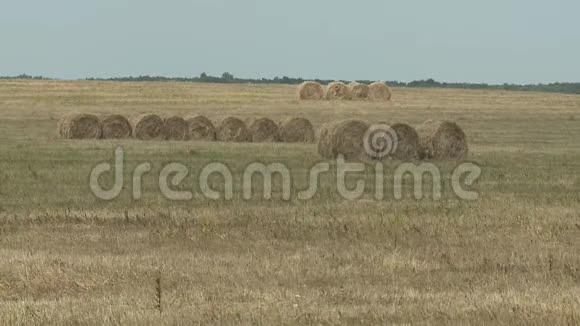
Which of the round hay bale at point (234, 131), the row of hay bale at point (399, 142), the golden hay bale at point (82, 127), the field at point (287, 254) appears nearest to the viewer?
the field at point (287, 254)

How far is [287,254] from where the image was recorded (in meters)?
10.6

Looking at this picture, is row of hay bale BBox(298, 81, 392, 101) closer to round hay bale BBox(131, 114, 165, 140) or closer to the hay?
round hay bale BBox(131, 114, 165, 140)

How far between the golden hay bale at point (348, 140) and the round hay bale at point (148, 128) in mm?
8066

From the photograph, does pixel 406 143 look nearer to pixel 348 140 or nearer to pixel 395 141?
pixel 395 141

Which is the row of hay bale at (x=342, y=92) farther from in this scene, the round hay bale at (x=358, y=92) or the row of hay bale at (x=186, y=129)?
the row of hay bale at (x=186, y=129)

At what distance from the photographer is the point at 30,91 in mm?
59750

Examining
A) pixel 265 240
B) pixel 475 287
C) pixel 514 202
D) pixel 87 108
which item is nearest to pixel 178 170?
pixel 514 202

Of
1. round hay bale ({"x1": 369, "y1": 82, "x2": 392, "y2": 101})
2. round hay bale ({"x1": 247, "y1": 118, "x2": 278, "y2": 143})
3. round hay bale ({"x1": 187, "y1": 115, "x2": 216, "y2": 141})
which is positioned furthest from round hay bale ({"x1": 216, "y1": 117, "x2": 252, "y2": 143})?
round hay bale ({"x1": 369, "y1": 82, "x2": 392, "y2": 101})

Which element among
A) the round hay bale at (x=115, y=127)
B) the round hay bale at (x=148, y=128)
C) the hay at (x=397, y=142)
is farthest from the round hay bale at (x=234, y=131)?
→ the hay at (x=397, y=142)

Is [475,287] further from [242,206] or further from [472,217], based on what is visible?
[242,206]

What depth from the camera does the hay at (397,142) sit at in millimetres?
23891

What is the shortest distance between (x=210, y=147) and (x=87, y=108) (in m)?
23.7

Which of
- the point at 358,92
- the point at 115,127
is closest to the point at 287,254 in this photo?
the point at 115,127

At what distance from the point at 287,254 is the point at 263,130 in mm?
20398
